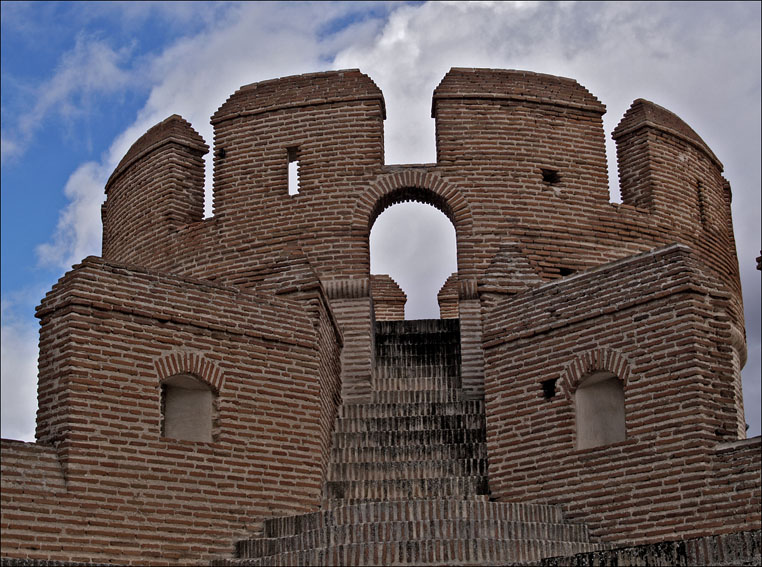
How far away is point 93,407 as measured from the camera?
10945 millimetres

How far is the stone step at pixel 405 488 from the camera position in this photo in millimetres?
11836

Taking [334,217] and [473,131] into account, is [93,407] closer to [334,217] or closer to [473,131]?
[334,217]

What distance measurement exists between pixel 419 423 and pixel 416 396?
83cm

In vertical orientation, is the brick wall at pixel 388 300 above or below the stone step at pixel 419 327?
above

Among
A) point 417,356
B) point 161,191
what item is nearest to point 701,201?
point 417,356

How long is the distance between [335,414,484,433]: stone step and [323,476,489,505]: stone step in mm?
915

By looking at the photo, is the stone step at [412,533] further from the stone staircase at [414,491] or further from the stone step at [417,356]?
the stone step at [417,356]

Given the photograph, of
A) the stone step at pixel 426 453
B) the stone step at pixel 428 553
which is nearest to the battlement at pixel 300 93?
the stone step at pixel 426 453

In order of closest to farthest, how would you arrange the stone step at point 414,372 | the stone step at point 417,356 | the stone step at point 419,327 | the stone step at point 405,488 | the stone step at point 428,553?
the stone step at point 428,553
the stone step at point 405,488
the stone step at point 414,372
the stone step at point 417,356
the stone step at point 419,327

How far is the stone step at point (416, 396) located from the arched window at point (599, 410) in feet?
7.17

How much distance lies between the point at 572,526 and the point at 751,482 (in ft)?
5.80

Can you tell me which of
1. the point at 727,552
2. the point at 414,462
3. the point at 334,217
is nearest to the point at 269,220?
the point at 334,217

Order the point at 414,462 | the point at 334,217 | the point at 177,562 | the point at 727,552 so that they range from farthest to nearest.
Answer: the point at 334,217 < the point at 414,462 < the point at 177,562 < the point at 727,552

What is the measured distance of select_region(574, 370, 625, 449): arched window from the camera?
1171 cm
